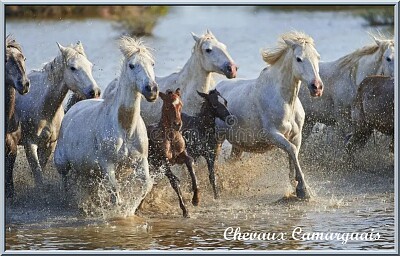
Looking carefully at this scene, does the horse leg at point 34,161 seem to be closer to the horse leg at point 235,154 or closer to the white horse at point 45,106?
the white horse at point 45,106

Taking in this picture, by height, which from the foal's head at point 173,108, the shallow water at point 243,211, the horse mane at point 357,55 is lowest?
the shallow water at point 243,211

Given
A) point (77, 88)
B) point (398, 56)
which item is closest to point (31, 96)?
point (77, 88)

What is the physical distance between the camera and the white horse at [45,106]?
12.7 m

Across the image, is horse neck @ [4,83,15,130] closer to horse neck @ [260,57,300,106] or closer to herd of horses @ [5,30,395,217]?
herd of horses @ [5,30,395,217]

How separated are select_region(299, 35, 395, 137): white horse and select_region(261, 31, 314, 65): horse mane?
171 cm

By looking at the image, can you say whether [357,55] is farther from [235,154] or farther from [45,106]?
[45,106]

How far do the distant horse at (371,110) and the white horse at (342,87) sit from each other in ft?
1.30

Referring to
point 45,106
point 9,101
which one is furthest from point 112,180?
point 45,106

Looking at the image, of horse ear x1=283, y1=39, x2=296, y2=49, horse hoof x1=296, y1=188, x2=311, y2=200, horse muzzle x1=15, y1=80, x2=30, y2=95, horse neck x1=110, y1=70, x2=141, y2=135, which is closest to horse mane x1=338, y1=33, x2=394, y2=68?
horse ear x1=283, y1=39, x2=296, y2=49

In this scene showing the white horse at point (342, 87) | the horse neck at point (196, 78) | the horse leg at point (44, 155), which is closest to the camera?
the horse leg at point (44, 155)

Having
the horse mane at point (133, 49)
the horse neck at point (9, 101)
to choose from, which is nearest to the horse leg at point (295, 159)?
the horse mane at point (133, 49)

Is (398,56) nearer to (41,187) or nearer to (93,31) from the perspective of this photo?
(41,187)

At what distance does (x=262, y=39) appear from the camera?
2286cm

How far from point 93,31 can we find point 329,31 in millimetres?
4641
